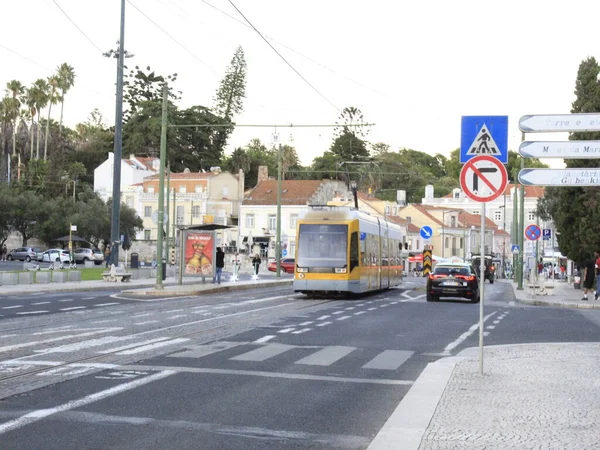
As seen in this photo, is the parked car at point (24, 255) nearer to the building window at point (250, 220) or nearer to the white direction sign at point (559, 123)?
the building window at point (250, 220)

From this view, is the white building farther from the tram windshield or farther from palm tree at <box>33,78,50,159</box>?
the tram windshield

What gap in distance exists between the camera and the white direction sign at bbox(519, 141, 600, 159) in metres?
16.6

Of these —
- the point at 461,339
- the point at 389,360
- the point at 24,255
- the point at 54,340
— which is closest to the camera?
the point at 389,360

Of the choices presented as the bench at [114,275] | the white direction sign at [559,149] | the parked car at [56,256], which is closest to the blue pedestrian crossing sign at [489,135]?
the white direction sign at [559,149]

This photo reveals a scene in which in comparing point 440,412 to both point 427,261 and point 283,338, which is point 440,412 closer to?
point 283,338

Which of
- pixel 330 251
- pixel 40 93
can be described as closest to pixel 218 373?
pixel 330 251

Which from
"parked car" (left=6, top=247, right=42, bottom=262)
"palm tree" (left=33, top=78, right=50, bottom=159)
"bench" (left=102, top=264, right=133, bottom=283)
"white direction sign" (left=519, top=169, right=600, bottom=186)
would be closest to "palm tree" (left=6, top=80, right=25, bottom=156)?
"palm tree" (left=33, top=78, right=50, bottom=159)

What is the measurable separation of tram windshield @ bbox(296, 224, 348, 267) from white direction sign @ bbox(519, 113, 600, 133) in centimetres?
1812

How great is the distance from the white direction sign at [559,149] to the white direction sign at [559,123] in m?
0.42

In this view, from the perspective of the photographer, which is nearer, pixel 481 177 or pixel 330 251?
pixel 481 177

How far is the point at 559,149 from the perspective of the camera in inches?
657

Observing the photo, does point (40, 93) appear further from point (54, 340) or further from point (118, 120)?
point (54, 340)

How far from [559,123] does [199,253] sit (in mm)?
27409

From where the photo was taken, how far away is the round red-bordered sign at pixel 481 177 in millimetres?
12617
